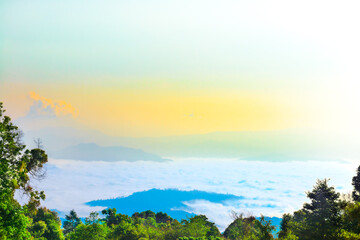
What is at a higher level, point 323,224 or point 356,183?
point 356,183

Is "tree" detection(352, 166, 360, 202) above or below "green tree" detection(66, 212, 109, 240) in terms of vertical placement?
above

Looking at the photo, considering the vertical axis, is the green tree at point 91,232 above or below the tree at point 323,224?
below

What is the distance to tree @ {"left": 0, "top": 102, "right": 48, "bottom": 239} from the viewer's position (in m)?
29.3

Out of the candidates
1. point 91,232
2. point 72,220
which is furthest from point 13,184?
point 72,220

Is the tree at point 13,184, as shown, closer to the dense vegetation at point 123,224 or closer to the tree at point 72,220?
the dense vegetation at point 123,224

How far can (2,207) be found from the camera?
28750mm

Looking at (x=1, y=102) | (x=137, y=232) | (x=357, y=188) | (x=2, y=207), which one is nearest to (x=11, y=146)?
(x=1, y=102)

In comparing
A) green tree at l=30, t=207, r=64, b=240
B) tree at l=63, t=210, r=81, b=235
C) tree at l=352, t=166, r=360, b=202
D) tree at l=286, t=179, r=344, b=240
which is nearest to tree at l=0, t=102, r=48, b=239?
tree at l=286, t=179, r=344, b=240

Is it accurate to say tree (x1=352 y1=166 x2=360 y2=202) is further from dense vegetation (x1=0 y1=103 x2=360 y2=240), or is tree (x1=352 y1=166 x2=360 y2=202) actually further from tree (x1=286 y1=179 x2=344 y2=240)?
tree (x1=286 y1=179 x2=344 y2=240)

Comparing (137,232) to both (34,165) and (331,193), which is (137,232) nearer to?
(34,165)

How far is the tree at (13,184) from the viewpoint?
96.0 ft

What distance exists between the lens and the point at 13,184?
30.5 metres

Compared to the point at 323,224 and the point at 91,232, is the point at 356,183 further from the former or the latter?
the point at 91,232

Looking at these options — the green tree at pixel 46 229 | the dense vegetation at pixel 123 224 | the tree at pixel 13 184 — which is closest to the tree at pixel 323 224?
the dense vegetation at pixel 123 224
